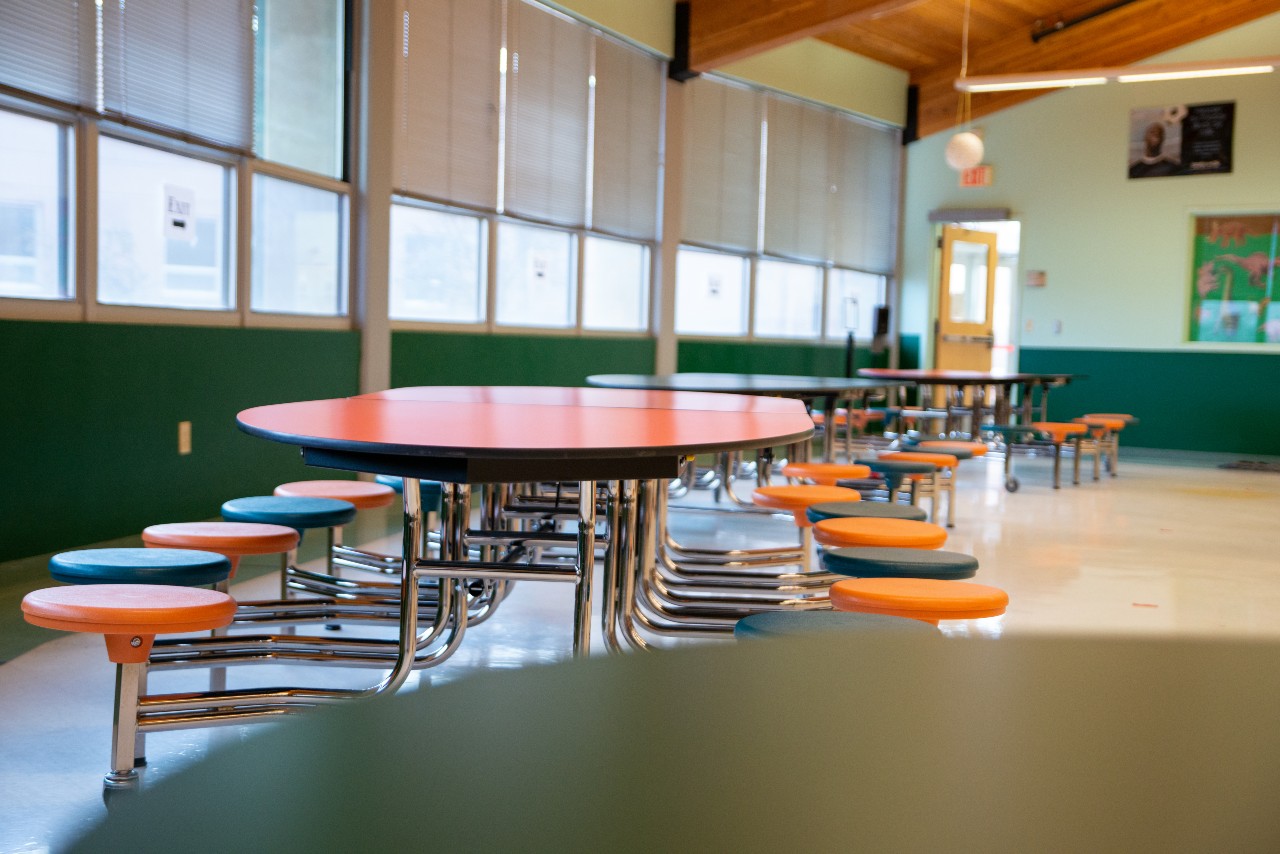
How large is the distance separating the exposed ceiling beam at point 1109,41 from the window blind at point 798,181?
1.37 meters

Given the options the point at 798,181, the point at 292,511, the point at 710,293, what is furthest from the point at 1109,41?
the point at 292,511

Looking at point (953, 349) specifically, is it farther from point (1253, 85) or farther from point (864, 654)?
point (864, 654)

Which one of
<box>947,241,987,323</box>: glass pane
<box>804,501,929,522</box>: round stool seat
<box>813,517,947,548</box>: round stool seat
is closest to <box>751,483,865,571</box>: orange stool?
<box>804,501,929,522</box>: round stool seat

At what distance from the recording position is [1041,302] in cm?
1183

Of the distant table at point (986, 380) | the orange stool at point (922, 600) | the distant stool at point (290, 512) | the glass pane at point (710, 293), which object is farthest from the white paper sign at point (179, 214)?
the glass pane at point (710, 293)

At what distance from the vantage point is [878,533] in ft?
10.4

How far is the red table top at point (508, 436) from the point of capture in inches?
76.7

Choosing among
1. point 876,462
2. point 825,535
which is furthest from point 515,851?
point 876,462

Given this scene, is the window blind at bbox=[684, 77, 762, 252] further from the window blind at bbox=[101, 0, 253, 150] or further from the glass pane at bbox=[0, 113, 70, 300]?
the glass pane at bbox=[0, 113, 70, 300]

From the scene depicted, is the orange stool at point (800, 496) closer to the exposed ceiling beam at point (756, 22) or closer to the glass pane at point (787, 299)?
the exposed ceiling beam at point (756, 22)

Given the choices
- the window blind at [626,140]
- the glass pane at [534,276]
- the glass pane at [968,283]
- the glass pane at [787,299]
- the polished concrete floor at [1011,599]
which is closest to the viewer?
the polished concrete floor at [1011,599]

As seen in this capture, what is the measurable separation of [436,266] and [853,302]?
5862mm

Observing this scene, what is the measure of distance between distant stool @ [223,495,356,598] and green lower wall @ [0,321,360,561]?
1746 millimetres

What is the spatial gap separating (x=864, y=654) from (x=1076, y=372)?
1208 cm
